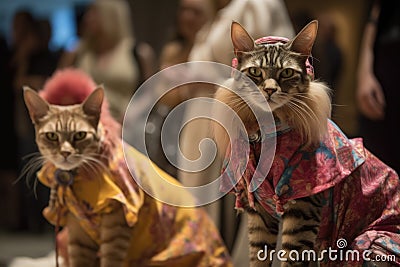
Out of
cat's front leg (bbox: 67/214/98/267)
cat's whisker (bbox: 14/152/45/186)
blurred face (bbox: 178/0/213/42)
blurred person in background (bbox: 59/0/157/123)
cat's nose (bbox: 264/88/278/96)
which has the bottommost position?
cat's front leg (bbox: 67/214/98/267)

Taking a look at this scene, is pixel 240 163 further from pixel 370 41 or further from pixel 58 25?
pixel 58 25

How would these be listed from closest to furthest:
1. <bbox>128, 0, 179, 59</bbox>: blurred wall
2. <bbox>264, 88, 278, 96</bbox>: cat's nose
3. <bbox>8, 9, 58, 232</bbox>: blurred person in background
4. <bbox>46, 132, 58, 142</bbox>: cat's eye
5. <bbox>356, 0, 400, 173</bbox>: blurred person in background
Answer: <bbox>264, 88, 278, 96</bbox>: cat's nose
<bbox>46, 132, 58, 142</bbox>: cat's eye
<bbox>356, 0, 400, 173</bbox>: blurred person in background
<bbox>8, 9, 58, 232</bbox>: blurred person in background
<bbox>128, 0, 179, 59</bbox>: blurred wall

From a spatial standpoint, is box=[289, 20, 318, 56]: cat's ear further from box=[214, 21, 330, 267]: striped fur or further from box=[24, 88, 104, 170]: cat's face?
box=[24, 88, 104, 170]: cat's face

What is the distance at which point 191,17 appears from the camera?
2.15m

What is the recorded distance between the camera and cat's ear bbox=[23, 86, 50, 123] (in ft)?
4.60

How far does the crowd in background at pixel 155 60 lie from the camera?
4.97ft

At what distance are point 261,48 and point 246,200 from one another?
0.88 feet

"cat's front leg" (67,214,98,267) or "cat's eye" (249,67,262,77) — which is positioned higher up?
"cat's eye" (249,67,262,77)

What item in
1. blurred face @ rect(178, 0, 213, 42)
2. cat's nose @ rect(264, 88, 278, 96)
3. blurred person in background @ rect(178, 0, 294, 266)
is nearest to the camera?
→ cat's nose @ rect(264, 88, 278, 96)

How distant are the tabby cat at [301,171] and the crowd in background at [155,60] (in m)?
0.14

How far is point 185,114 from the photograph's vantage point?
52.4 inches

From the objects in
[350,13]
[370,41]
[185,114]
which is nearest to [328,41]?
[370,41]

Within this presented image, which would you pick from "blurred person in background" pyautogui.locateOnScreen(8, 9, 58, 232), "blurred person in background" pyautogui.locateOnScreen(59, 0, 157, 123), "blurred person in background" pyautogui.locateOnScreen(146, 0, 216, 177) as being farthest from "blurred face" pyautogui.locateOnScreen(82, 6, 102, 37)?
"blurred person in background" pyautogui.locateOnScreen(146, 0, 216, 177)

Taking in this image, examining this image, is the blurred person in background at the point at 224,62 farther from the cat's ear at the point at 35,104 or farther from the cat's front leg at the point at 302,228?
the cat's ear at the point at 35,104
